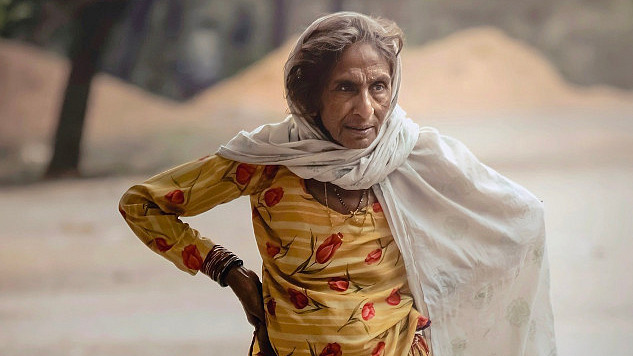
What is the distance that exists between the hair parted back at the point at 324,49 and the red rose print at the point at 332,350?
15.6 inches

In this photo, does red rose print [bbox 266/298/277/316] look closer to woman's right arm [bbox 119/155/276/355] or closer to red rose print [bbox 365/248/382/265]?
woman's right arm [bbox 119/155/276/355]

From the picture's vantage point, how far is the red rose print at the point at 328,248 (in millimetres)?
1531

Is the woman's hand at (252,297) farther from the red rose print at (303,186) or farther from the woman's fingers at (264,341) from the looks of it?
the red rose print at (303,186)

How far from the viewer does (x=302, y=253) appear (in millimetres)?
1535

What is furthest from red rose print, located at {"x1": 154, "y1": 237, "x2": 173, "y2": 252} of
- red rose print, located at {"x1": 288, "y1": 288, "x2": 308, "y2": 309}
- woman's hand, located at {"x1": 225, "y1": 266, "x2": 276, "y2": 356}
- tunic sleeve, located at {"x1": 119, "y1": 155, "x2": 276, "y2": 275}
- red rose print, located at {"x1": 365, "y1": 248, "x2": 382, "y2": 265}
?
red rose print, located at {"x1": 365, "y1": 248, "x2": 382, "y2": 265}

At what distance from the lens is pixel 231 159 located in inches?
62.8

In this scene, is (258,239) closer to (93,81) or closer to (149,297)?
(149,297)

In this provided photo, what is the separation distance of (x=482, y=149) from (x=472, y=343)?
2224mm

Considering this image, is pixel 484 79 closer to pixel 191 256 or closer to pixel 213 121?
pixel 213 121

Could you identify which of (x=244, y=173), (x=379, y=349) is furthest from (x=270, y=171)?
(x=379, y=349)

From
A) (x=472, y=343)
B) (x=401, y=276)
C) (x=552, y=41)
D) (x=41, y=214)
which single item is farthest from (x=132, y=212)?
(x=552, y=41)

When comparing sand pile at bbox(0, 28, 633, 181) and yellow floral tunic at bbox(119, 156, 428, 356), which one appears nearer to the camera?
yellow floral tunic at bbox(119, 156, 428, 356)

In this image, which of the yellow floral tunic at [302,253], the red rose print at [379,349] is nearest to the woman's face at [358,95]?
Answer: the yellow floral tunic at [302,253]

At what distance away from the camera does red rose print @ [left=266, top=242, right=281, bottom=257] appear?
1.57 meters
